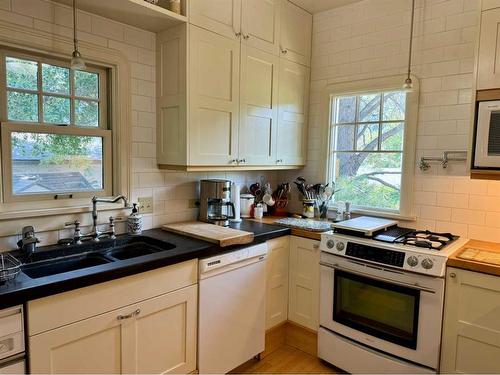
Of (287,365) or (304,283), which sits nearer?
(287,365)

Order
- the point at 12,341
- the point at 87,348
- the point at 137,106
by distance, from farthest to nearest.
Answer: the point at 137,106 → the point at 87,348 → the point at 12,341

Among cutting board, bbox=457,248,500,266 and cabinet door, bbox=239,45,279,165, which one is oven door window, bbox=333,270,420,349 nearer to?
cutting board, bbox=457,248,500,266

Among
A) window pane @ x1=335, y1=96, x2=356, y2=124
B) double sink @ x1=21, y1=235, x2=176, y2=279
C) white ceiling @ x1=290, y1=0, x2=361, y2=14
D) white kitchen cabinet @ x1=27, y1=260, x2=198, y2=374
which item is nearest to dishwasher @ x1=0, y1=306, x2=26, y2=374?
white kitchen cabinet @ x1=27, y1=260, x2=198, y2=374

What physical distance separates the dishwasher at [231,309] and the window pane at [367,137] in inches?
51.9

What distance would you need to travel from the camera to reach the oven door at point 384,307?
204 cm

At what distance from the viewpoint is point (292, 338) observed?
2.79 metres

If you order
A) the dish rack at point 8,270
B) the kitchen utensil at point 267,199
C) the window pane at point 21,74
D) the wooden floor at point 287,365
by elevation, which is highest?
the window pane at point 21,74

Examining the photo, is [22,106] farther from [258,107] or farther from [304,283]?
[304,283]

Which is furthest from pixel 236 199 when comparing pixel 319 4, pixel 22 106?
pixel 319 4

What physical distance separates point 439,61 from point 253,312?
2.26 m

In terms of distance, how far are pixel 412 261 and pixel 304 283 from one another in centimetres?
89

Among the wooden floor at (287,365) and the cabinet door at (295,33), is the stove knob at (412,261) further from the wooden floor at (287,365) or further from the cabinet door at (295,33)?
the cabinet door at (295,33)

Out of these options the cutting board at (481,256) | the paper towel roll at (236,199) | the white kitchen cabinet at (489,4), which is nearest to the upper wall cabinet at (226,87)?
the paper towel roll at (236,199)

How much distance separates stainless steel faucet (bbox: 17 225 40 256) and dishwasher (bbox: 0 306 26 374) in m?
0.51
